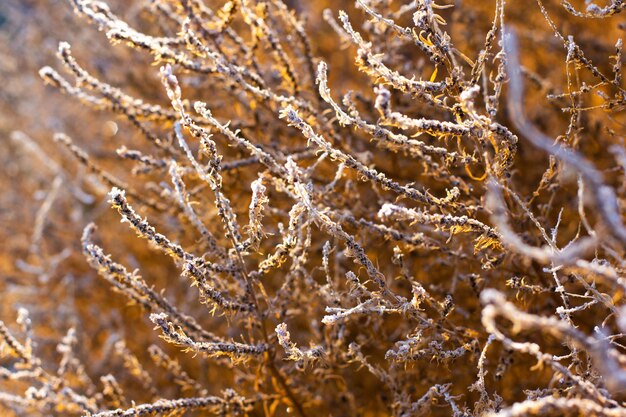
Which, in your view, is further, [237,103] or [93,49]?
[93,49]

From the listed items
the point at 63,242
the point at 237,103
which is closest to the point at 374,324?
the point at 237,103

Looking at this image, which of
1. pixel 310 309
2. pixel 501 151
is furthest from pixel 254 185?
pixel 310 309

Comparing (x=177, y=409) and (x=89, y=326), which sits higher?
(x=89, y=326)

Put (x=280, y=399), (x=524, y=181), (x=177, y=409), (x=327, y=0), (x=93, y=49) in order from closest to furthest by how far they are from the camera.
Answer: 1. (x=177, y=409)
2. (x=280, y=399)
3. (x=524, y=181)
4. (x=93, y=49)
5. (x=327, y=0)

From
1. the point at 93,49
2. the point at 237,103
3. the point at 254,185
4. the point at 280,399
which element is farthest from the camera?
the point at 93,49

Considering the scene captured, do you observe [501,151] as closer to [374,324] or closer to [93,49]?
[374,324]

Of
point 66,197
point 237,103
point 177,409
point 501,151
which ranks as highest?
point 66,197
